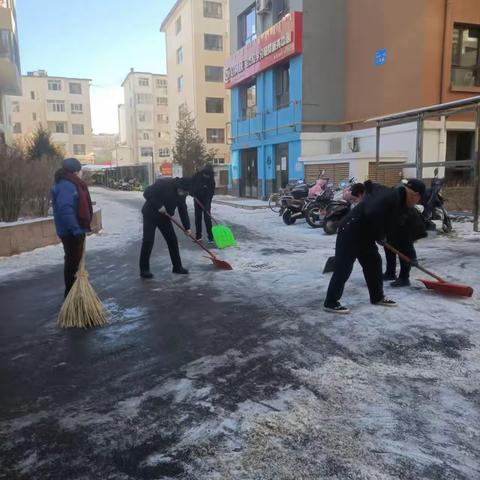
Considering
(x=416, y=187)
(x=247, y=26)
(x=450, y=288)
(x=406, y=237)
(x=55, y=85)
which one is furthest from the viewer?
(x=55, y=85)

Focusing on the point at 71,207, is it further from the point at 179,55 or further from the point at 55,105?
the point at 55,105

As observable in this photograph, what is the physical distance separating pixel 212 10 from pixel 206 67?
5.47m

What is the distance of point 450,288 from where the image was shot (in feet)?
18.2

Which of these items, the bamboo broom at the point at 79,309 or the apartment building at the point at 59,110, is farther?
the apartment building at the point at 59,110

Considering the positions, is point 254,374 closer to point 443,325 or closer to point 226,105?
point 443,325

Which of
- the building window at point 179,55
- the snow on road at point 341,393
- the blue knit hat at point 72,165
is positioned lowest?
the snow on road at point 341,393

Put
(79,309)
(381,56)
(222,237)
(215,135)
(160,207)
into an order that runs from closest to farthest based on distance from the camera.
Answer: (79,309)
(160,207)
(222,237)
(381,56)
(215,135)

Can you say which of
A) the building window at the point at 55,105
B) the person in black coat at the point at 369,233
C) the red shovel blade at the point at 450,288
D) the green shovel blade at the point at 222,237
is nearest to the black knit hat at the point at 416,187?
the person in black coat at the point at 369,233

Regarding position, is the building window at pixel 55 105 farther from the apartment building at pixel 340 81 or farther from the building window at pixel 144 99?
the apartment building at pixel 340 81

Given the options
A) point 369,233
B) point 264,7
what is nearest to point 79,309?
point 369,233

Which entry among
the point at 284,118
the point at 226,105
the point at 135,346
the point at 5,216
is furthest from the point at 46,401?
the point at 226,105

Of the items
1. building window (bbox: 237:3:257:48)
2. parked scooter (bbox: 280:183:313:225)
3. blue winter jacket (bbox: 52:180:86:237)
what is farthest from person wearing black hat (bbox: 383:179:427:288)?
building window (bbox: 237:3:257:48)

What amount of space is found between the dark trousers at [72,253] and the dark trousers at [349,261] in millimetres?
2784

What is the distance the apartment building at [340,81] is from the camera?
15422 mm
